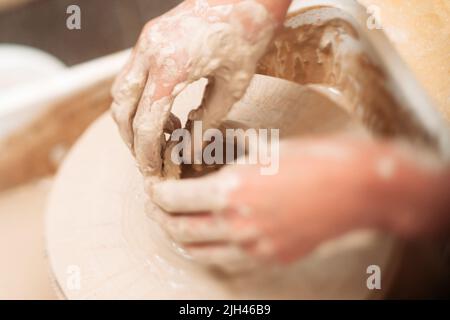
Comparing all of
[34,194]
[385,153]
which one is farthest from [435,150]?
[34,194]

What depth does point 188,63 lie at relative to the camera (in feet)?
3.04

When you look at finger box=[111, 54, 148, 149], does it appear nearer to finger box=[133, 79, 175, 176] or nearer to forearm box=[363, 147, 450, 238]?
finger box=[133, 79, 175, 176]

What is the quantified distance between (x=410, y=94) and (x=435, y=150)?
11 cm

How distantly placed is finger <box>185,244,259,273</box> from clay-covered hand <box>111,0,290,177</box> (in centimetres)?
27

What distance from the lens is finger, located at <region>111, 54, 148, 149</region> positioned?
38.4 inches

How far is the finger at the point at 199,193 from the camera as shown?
0.69m

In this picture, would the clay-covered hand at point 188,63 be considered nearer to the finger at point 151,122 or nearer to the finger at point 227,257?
the finger at point 151,122

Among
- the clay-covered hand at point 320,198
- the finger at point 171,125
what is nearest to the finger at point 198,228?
the clay-covered hand at point 320,198

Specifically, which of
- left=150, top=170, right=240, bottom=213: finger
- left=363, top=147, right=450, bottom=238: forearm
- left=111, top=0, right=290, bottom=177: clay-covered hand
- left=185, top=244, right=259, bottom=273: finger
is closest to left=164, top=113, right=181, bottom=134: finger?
left=111, top=0, right=290, bottom=177: clay-covered hand

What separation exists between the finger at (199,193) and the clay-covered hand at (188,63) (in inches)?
5.7

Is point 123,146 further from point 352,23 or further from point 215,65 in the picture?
point 352,23

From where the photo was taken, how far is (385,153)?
0.61 metres

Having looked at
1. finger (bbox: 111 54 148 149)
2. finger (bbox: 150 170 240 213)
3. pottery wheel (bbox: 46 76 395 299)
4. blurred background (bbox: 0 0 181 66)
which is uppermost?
blurred background (bbox: 0 0 181 66)

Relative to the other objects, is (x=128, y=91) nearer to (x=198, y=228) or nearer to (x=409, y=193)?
(x=198, y=228)
